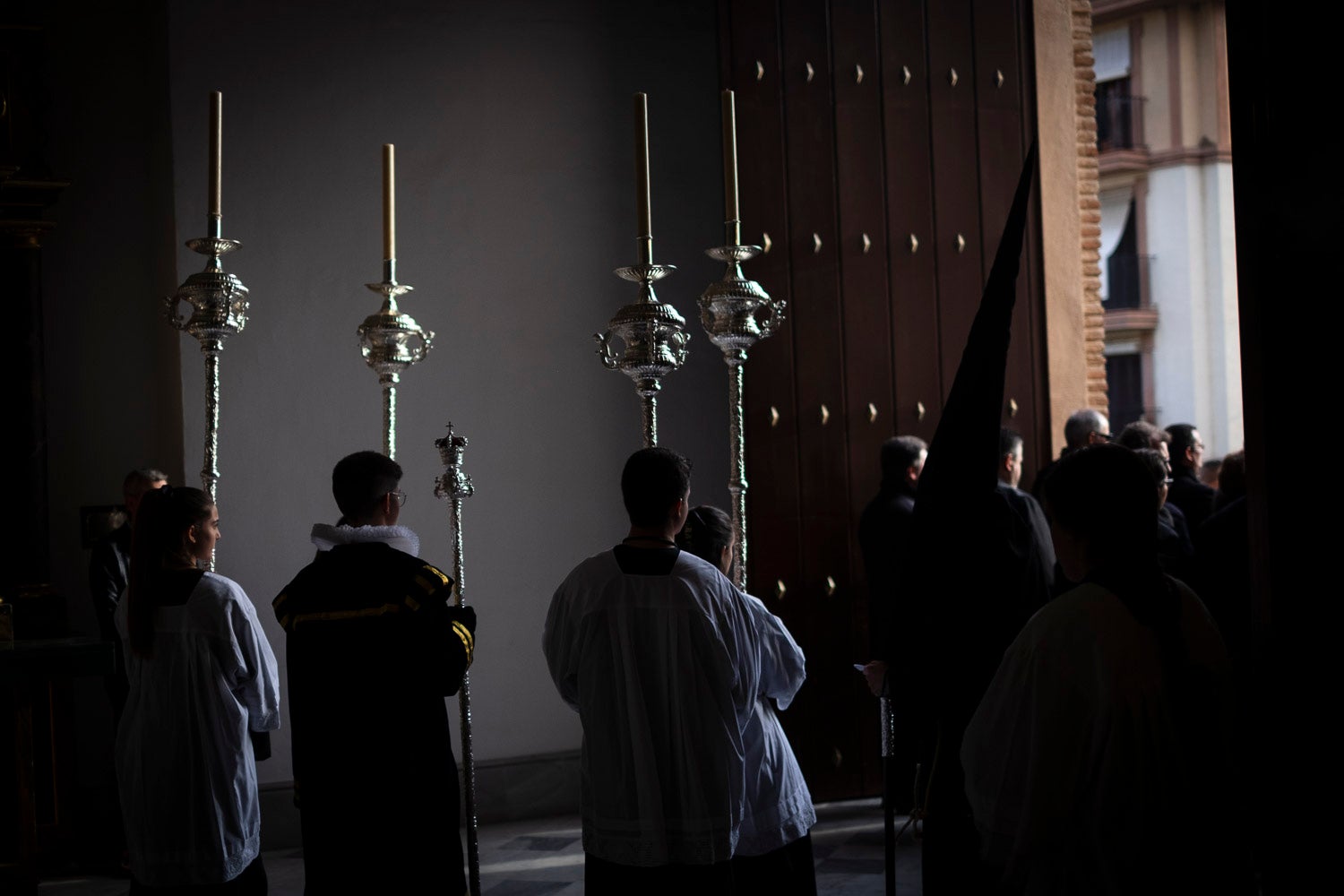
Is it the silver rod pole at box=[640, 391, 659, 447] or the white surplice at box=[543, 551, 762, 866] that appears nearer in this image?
the white surplice at box=[543, 551, 762, 866]

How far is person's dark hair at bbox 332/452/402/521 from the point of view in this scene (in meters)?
3.23

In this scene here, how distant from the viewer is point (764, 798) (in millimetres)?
3330

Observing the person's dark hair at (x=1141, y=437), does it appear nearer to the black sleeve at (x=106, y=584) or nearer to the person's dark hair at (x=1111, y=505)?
the person's dark hair at (x=1111, y=505)

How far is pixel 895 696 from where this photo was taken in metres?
2.98

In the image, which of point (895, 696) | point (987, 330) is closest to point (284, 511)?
point (895, 696)

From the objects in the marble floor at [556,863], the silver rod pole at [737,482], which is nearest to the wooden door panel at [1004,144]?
the marble floor at [556,863]

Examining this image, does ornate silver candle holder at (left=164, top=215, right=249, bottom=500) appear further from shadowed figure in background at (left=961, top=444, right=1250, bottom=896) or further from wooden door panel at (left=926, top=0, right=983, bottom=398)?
wooden door panel at (left=926, top=0, right=983, bottom=398)

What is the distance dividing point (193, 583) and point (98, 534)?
2.40 metres

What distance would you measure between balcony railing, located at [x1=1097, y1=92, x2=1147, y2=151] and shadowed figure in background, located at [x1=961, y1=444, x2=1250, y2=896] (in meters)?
21.7

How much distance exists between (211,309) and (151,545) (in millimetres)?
655

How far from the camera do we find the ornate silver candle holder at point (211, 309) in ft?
11.9

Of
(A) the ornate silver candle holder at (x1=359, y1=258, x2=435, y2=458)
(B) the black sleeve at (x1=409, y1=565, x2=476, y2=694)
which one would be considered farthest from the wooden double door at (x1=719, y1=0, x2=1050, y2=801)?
(B) the black sleeve at (x1=409, y1=565, x2=476, y2=694)

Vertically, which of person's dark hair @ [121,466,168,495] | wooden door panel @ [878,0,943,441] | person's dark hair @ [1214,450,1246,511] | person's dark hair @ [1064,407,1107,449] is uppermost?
wooden door panel @ [878,0,943,441]

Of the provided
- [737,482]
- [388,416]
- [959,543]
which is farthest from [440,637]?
[959,543]
